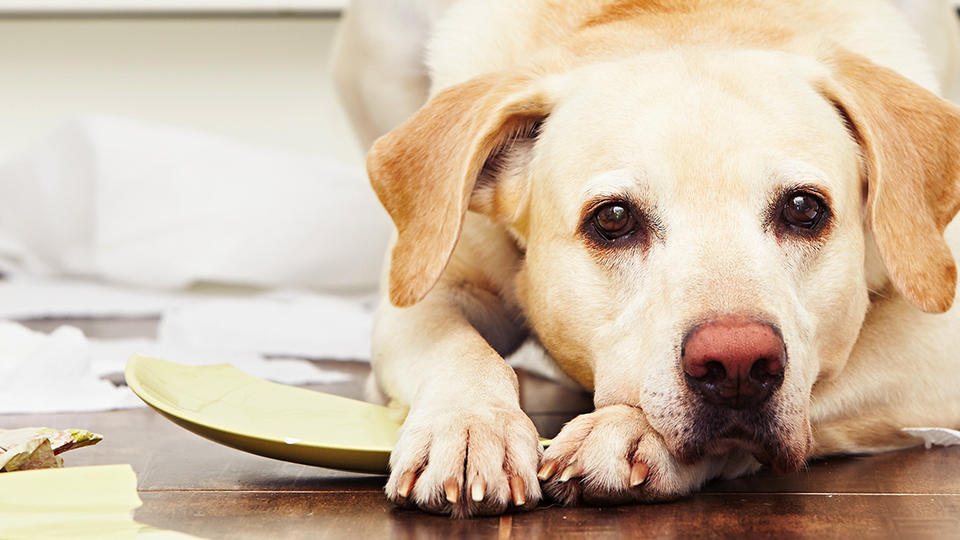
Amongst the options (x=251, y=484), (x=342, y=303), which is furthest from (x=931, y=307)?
(x=342, y=303)

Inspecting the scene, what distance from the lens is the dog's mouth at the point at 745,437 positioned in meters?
1.45

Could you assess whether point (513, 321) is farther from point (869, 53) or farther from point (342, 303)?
point (342, 303)

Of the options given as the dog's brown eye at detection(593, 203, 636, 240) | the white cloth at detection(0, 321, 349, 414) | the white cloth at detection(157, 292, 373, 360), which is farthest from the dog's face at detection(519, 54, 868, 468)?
the white cloth at detection(157, 292, 373, 360)

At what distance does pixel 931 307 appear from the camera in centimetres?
171

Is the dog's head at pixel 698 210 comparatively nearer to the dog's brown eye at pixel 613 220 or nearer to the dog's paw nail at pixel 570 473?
the dog's brown eye at pixel 613 220

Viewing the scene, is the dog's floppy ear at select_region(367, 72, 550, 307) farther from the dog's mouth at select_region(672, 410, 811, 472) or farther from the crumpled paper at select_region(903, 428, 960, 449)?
the crumpled paper at select_region(903, 428, 960, 449)

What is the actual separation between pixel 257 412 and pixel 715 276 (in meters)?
0.69

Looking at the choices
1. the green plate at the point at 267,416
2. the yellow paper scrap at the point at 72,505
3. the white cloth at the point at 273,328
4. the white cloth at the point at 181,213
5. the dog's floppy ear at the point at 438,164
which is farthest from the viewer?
the white cloth at the point at 181,213

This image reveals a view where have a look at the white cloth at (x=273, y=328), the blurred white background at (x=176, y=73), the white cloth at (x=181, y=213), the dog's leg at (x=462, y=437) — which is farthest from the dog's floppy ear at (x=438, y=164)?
the blurred white background at (x=176, y=73)

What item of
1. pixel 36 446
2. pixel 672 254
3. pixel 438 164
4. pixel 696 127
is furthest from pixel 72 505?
pixel 696 127

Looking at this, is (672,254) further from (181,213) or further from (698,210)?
(181,213)

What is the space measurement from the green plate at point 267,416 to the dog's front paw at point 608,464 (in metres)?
0.24

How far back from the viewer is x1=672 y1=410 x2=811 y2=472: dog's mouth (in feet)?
4.76

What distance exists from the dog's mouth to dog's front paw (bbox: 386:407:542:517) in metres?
0.19
